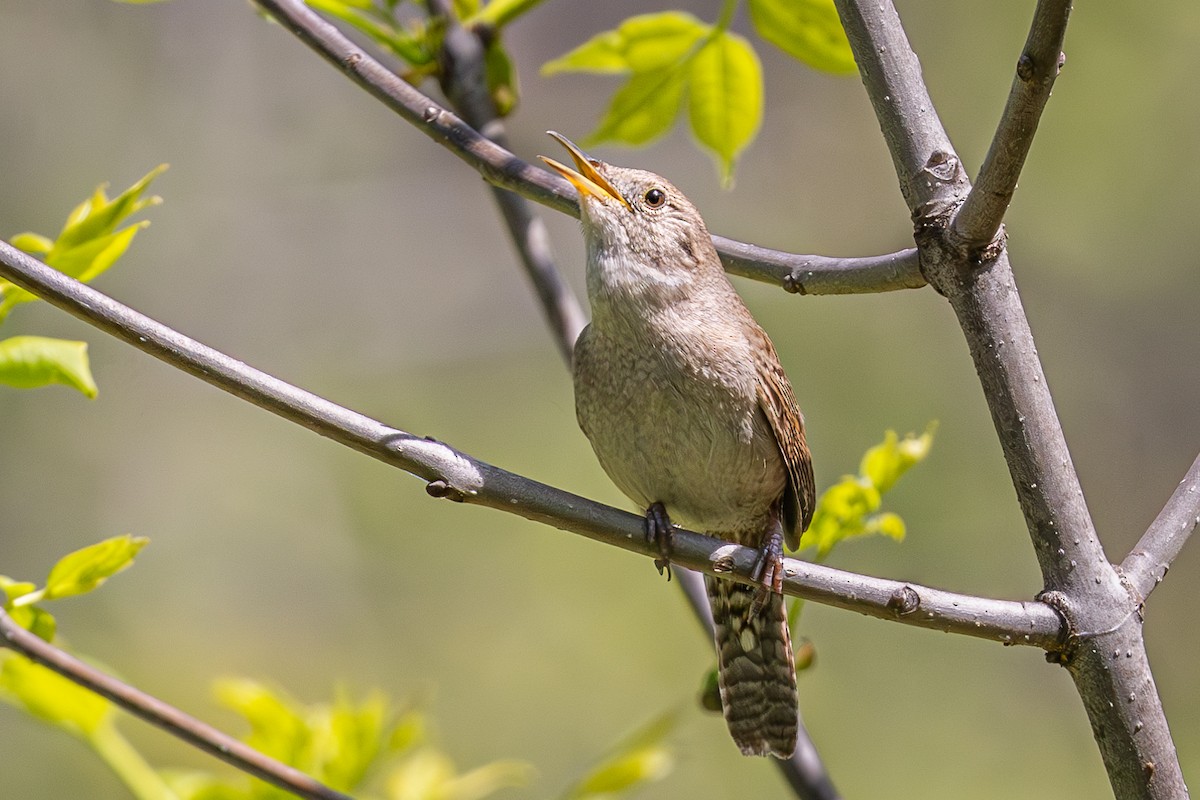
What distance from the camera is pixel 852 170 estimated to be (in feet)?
27.5

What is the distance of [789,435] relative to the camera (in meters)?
2.95

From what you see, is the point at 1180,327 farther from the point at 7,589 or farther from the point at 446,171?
the point at 7,589

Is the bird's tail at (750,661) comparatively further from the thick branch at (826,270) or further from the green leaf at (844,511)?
the thick branch at (826,270)

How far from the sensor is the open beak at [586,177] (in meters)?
2.92

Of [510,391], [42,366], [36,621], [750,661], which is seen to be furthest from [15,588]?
[510,391]

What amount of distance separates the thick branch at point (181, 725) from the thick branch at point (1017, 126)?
1331mm

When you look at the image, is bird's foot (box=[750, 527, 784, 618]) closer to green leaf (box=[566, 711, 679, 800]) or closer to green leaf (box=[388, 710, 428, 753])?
green leaf (box=[566, 711, 679, 800])

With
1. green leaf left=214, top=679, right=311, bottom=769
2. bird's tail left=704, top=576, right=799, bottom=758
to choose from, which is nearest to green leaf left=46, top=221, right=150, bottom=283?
green leaf left=214, top=679, right=311, bottom=769

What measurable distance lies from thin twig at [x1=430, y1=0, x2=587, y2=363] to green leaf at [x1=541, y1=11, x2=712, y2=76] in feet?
1.01

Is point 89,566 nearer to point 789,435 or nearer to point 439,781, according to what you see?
point 439,781

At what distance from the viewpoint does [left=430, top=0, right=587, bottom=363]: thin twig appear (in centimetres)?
286

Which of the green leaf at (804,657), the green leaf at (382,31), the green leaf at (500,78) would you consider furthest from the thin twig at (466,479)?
the green leaf at (500,78)

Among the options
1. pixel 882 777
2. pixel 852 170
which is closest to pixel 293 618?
pixel 882 777

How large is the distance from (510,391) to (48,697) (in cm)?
566
